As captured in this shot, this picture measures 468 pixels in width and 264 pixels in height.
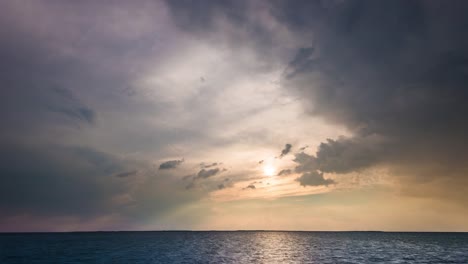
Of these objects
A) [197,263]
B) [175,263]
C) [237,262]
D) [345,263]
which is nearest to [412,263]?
[345,263]

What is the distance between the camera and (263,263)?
7369 cm

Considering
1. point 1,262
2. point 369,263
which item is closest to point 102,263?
point 1,262

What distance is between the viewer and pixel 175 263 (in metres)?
72.9

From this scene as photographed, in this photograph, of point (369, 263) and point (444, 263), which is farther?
point (444, 263)

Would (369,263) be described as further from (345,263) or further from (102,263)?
(102,263)

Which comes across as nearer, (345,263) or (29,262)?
(345,263)

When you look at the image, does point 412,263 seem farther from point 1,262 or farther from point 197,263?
point 1,262

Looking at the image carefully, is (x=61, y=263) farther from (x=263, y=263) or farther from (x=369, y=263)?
(x=369, y=263)

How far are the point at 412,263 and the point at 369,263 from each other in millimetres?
12257

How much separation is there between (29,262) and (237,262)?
5323 centimetres

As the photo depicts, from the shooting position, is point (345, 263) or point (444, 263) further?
point (444, 263)

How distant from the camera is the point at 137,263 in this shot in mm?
72062

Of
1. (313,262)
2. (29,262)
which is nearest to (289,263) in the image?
(313,262)

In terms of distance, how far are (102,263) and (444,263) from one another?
8589 cm
